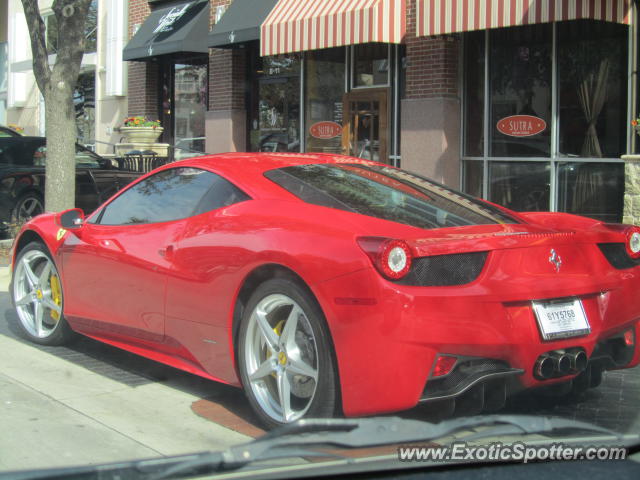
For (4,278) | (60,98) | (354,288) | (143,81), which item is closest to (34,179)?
(60,98)

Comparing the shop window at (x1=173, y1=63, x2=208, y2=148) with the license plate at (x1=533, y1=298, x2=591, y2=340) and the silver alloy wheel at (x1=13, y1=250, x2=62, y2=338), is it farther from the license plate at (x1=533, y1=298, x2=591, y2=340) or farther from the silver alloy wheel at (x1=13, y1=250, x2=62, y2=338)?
the license plate at (x1=533, y1=298, x2=591, y2=340)

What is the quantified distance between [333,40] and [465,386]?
10.2m

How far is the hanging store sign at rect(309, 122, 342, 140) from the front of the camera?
1543cm

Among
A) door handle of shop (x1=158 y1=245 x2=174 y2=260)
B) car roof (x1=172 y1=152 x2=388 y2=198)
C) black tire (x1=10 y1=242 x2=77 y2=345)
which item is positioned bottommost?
black tire (x1=10 y1=242 x2=77 y2=345)

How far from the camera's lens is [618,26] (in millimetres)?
11422

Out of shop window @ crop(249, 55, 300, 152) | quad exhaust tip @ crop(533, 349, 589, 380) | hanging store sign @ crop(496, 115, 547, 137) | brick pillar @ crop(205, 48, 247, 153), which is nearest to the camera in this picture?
quad exhaust tip @ crop(533, 349, 589, 380)

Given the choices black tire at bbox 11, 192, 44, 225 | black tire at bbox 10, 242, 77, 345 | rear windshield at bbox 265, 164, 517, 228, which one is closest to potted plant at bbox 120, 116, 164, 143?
black tire at bbox 11, 192, 44, 225

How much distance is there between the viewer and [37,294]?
6305 millimetres

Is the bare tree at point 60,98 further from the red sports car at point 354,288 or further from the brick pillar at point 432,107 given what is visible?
the red sports car at point 354,288

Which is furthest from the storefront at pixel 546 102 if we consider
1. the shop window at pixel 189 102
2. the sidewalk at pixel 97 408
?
the sidewalk at pixel 97 408

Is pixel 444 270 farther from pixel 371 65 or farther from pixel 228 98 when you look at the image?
pixel 228 98

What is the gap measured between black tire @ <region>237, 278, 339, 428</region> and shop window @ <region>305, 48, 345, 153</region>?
442 inches

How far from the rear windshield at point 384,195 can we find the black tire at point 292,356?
56cm

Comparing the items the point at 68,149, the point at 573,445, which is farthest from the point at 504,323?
the point at 68,149
